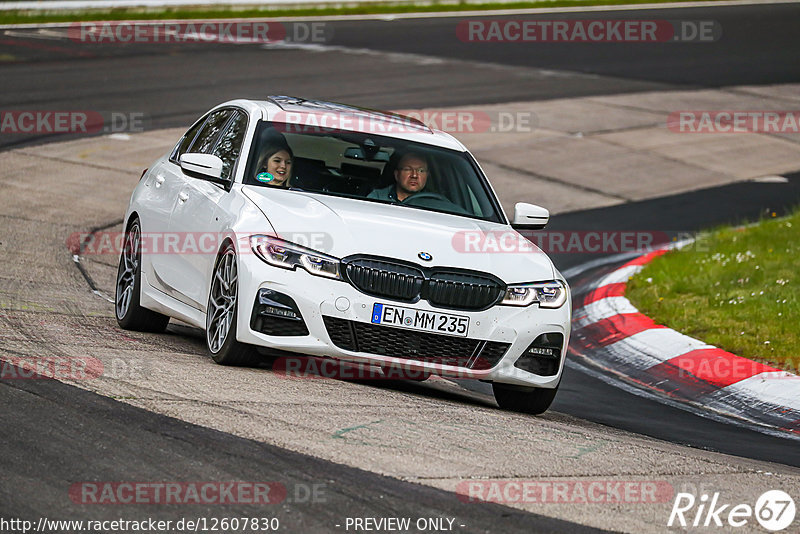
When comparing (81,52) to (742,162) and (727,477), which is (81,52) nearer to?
(742,162)

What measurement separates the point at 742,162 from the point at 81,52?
41.6 ft

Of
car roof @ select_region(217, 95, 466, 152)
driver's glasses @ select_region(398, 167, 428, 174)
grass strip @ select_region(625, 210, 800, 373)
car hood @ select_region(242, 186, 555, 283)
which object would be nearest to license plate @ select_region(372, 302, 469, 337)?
car hood @ select_region(242, 186, 555, 283)

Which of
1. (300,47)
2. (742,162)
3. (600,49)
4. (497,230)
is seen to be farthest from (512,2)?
(497,230)

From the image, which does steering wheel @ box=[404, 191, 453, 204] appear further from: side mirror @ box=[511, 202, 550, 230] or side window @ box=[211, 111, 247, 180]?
side window @ box=[211, 111, 247, 180]

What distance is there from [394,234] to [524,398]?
4.24 ft

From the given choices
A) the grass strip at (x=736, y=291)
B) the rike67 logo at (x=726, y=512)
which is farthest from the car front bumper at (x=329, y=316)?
the grass strip at (x=736, y=291)

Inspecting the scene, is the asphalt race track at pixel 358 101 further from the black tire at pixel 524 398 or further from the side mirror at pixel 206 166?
the side mirror at pixel 206 166

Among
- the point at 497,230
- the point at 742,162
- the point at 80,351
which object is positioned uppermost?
the point at 497,230

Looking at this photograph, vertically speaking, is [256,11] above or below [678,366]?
above

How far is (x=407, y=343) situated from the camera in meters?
7.16

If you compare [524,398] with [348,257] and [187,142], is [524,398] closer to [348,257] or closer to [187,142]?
[348,257]

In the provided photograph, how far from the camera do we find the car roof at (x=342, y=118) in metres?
8.55

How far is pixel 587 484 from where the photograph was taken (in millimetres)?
5586

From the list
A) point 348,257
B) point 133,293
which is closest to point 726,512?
point 348,257
